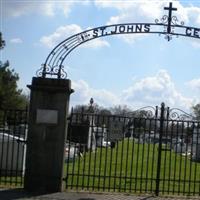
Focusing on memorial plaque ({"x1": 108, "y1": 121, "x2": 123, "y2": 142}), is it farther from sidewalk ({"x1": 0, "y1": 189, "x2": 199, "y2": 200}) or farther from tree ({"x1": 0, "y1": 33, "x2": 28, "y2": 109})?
tree ({"x1": 0, "y1": 33, "x2": 28, "y2": 109})

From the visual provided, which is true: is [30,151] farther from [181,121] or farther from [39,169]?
[181,121]

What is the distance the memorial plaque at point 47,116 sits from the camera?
14133 millimetres

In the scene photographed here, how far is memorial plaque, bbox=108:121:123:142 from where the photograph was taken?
14.6m

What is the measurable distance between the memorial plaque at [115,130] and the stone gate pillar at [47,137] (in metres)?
1.28

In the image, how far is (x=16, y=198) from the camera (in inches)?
508

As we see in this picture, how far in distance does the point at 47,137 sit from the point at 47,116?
0.55 m

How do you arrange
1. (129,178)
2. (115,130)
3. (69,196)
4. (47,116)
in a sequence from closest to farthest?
1. (69,196)
2. (47,116)
3. (115,130)
4. (129,178)

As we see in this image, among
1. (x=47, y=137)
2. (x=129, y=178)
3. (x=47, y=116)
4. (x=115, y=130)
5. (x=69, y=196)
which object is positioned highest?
(x=47, y=116)

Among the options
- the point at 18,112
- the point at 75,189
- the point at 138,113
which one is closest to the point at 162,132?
the point at 138,113

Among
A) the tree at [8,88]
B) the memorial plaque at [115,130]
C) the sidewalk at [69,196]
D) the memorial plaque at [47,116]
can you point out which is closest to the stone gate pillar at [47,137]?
the memorial plaque at [47,116]

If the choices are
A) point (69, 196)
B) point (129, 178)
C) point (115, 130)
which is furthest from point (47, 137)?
point (129, 178)

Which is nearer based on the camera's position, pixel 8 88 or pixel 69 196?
pixel 69 196

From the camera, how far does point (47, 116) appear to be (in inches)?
556

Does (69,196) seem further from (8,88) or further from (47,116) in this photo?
(8,88)
